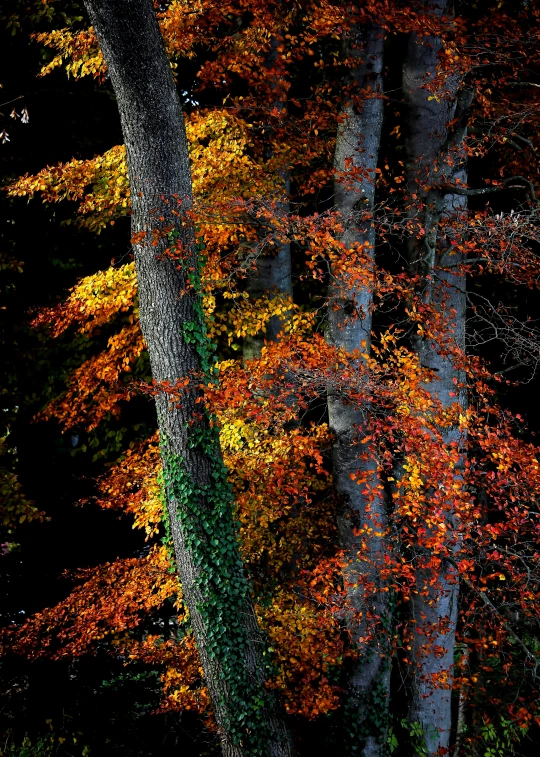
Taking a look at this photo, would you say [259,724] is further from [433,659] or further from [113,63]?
[113,63]

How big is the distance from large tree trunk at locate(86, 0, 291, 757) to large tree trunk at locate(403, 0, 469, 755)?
203 cm

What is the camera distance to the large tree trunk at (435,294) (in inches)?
319

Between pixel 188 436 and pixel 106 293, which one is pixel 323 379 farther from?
pixel 106 293

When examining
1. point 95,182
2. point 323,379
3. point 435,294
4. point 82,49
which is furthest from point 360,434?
point 82,49

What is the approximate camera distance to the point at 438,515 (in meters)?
7.46

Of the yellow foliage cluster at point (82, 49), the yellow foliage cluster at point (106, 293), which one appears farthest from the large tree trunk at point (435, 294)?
the yellow foliage cluster at point (82, 49)

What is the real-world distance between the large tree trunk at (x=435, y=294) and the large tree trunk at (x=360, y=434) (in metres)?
0.56

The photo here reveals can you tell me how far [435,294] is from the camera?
8.22m

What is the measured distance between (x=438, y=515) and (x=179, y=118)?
15.5 feet

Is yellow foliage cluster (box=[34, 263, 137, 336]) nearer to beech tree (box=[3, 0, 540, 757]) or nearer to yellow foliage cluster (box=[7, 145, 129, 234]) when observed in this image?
beech tree (box=[3, 0, 540, 757])

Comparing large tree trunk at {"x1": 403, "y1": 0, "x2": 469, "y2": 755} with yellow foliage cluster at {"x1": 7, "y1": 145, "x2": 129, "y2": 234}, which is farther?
yellow foliage cluster at {"x1": 7, "y1": 145, "x2": 129, "y2": 234}

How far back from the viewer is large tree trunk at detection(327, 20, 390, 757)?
7848 millimetres

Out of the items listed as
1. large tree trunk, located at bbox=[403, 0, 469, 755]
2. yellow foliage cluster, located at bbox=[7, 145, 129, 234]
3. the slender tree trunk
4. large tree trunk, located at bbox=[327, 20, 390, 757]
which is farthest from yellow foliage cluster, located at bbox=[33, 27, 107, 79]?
large tree trunk, located at bbox=[403, 0, 469, 755]

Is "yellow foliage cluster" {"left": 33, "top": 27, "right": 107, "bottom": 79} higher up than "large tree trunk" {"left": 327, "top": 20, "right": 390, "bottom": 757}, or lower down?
higher up
